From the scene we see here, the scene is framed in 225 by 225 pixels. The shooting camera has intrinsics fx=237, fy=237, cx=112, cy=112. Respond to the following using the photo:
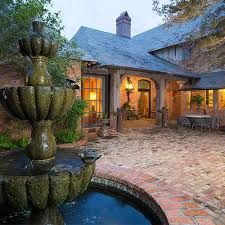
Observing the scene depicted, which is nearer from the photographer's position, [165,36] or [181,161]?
[181,161]

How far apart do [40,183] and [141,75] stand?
34.9 feet

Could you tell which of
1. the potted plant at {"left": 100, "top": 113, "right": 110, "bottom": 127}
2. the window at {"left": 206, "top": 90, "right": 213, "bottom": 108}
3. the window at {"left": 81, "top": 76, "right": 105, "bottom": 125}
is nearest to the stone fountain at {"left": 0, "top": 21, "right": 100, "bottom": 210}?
the potted plant at {"left": 100, "top": 113, "right": 110, "bottom": 127}

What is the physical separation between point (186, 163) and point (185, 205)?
2578mm

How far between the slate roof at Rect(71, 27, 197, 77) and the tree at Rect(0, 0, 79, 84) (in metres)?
1.70

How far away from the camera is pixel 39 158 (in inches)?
105

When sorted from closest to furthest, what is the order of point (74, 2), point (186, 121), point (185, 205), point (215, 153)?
point (185, 205), point (215, 153), point (186, 121), point (74, 2)

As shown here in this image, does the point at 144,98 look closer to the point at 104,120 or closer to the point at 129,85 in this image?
the point at 129,85

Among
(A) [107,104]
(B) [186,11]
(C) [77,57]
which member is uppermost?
(B) [186,11]

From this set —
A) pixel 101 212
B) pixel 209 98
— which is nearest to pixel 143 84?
pixel 209 98

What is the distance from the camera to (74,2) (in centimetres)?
16325

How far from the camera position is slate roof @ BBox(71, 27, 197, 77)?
10.6 metres

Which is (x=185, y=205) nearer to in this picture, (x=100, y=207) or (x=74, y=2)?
(x=100, y=207)

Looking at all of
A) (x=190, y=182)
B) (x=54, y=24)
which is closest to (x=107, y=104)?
(x=54, y=24)

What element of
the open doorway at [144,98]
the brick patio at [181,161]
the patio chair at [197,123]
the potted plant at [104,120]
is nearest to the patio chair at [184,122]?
the patio chair at [197,123]
